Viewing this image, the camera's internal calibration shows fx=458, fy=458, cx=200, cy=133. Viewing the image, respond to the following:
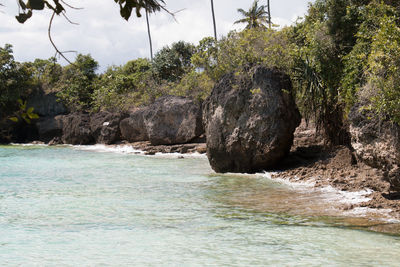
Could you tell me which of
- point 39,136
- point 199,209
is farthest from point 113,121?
point 199,209

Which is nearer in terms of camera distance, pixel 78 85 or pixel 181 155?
pixel 181 155

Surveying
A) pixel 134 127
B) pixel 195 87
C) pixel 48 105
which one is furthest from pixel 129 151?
pixel 48 105

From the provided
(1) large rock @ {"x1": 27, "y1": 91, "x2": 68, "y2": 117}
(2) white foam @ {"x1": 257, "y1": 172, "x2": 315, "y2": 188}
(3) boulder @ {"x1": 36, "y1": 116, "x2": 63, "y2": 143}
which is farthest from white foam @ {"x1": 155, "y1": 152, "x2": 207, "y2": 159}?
(1) large rock @ {"x1": 27, "y1": 91, "x2": 68, "y2": 117}

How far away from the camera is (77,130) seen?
29.2 meters

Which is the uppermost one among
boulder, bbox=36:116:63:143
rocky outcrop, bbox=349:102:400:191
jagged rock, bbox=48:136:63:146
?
boulder, bbox=36:116:63:143

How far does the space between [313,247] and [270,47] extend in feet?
29.4

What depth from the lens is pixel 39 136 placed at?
33.0 metres

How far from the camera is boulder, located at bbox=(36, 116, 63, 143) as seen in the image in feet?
104

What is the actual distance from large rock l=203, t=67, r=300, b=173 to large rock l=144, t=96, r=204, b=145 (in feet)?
26.7

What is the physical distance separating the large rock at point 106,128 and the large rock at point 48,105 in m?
6.66

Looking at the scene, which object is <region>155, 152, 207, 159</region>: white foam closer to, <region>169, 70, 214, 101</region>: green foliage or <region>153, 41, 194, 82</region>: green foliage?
<region>169, 70, 214, 101</region>: green foliage

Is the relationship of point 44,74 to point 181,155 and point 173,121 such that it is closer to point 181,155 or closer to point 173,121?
point 173,121

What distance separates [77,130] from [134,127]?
5.29 m

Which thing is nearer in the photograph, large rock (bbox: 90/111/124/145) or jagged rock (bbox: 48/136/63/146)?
large rock (bbox: 90/111/124/145)
